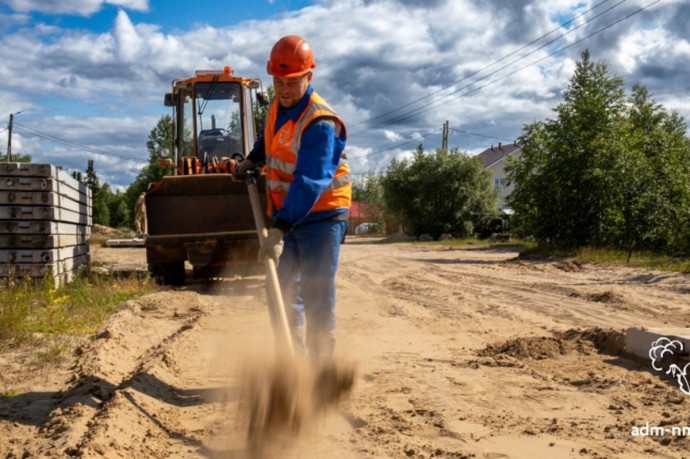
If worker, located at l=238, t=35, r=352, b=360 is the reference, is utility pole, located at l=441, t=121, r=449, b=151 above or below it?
above

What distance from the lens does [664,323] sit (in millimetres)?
7391

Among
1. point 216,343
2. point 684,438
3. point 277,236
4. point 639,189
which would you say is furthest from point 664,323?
point 639,189

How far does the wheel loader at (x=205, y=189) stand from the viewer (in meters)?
10.1

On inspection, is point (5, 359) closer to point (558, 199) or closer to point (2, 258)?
point (2, 258)

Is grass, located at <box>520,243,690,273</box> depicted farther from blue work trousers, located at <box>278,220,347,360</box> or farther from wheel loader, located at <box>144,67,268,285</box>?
blue work trousers, located at <box>278,220,347,360</box>

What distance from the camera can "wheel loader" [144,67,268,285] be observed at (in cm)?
1015

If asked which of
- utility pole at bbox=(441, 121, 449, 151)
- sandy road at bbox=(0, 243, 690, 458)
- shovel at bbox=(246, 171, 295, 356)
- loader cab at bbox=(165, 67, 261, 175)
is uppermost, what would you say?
utility pole at bbox=(441, 121, 449, 151)

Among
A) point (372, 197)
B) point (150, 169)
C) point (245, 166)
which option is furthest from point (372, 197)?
point (245, 166)

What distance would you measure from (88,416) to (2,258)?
628 cm

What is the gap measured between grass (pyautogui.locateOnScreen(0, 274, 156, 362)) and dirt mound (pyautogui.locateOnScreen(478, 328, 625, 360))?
3.73 meters

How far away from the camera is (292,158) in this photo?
4141 mm

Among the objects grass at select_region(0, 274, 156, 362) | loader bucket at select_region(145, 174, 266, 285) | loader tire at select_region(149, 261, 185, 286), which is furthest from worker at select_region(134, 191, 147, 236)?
loader tire at select_region(149, 261, 185, 286)

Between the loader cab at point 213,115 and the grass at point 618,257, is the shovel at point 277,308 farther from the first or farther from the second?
the grass at point 618,257

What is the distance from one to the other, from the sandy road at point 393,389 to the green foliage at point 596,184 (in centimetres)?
1150
